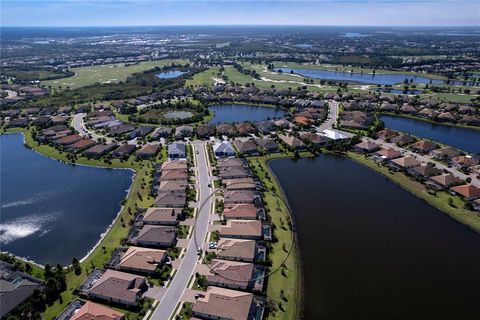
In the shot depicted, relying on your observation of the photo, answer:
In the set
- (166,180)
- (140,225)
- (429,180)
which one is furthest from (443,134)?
(140,225)

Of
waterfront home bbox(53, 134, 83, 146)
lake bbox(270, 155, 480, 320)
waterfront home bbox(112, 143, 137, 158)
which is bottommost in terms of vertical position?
lake bbox(270, 155, 480, 320)

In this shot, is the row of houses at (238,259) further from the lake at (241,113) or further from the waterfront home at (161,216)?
the lake at (241,113)

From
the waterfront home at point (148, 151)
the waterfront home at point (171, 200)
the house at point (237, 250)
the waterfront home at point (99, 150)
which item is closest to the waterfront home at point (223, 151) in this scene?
the waterfront home at point (148, 151)

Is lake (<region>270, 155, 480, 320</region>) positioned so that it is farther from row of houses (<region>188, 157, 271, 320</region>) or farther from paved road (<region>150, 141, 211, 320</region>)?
paved road (<region>150, 141, 211, 320</region>)

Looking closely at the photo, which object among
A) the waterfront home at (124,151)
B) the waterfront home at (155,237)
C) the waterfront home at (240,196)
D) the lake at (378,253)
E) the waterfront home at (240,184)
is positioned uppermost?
the waterfront home at (124,151)

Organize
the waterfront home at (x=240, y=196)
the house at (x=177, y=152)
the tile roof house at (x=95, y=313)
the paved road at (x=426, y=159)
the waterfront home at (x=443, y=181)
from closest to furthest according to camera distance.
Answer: the tile roof house at (x=95, y=313), the waterfront home at (x=240, y=196), the waterfront home at (x=443, y=181), the paved road at (x=426, y=159), the house at (x=177, y=152)

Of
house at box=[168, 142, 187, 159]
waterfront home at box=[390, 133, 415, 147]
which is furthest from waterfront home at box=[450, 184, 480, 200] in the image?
house at box=[168, 142, 187, 159]

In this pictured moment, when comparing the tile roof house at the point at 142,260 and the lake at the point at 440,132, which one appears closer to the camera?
the tile roof house at the point at 142,260

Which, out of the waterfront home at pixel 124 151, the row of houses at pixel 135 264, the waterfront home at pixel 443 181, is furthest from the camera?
the waterfront home at pixel 124 151

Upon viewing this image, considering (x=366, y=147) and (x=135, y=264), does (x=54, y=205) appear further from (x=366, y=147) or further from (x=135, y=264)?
(x=366, y=147)
